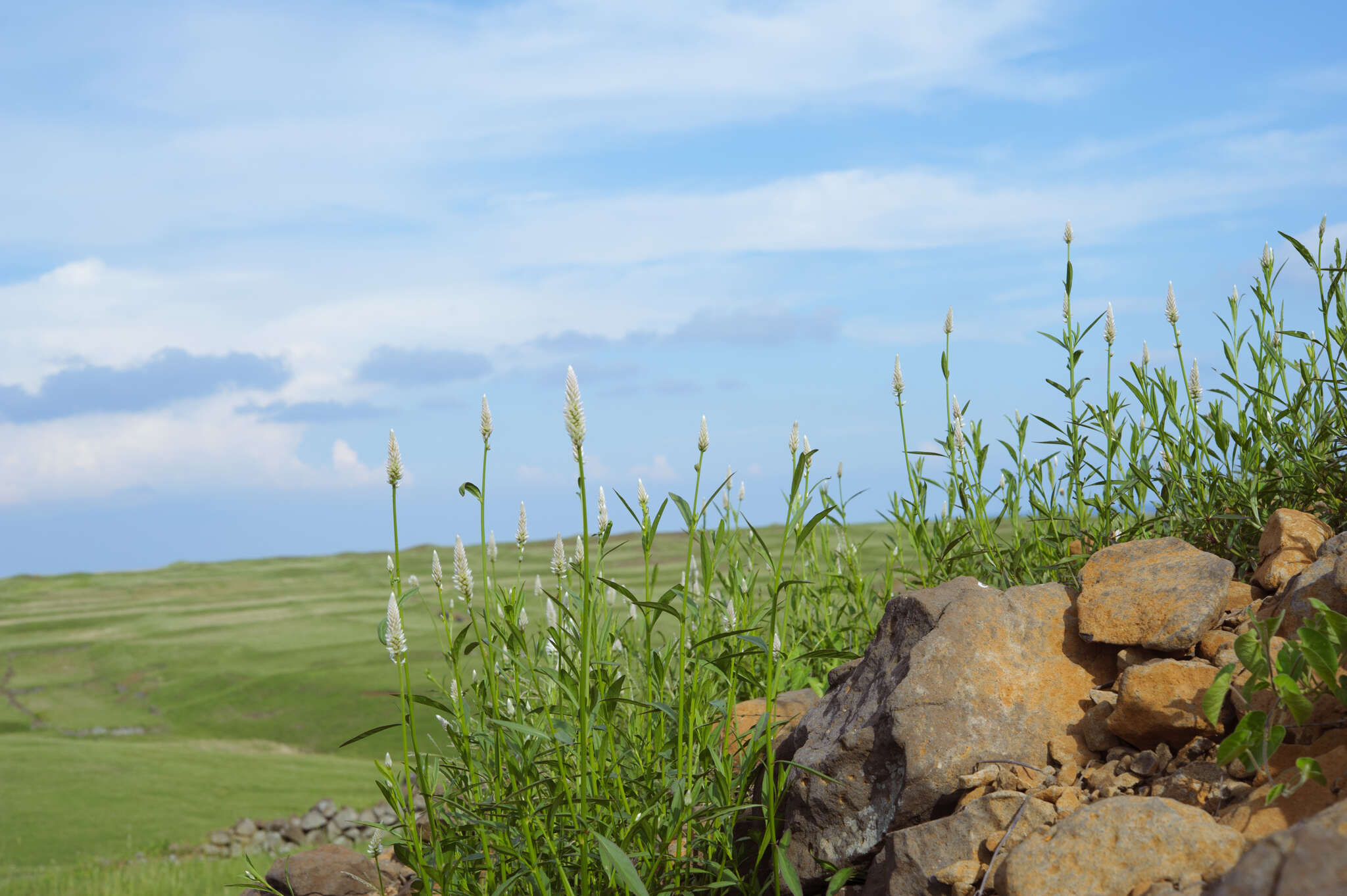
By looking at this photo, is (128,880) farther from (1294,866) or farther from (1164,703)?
(1294,866)

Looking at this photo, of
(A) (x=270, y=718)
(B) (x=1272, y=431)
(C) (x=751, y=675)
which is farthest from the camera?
(A) (x=270, y=718)

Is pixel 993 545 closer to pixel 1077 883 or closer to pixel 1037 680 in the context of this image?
pixel 1037 680

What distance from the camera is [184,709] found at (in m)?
17.2

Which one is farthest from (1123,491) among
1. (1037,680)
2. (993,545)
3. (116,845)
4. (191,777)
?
(191,777)

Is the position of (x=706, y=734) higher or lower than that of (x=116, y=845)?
higher

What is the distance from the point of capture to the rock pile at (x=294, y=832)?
8484 mm

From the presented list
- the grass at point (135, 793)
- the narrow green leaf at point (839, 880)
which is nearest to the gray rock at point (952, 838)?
the narrow green leaf at point (839, 880)

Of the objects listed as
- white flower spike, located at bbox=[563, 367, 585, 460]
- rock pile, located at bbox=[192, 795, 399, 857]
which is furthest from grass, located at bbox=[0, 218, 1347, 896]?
rock pile, located at bbox=[192, 795, 399, 857]

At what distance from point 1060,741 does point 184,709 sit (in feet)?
60.6

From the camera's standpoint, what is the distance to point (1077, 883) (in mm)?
1863

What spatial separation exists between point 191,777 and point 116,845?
196 cm

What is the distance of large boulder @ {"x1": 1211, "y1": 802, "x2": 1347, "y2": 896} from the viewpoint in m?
1.28

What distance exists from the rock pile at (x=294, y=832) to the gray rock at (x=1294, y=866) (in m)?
8.16

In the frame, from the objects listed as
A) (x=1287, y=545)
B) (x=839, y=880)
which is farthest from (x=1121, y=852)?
(x=1287, y=545)
